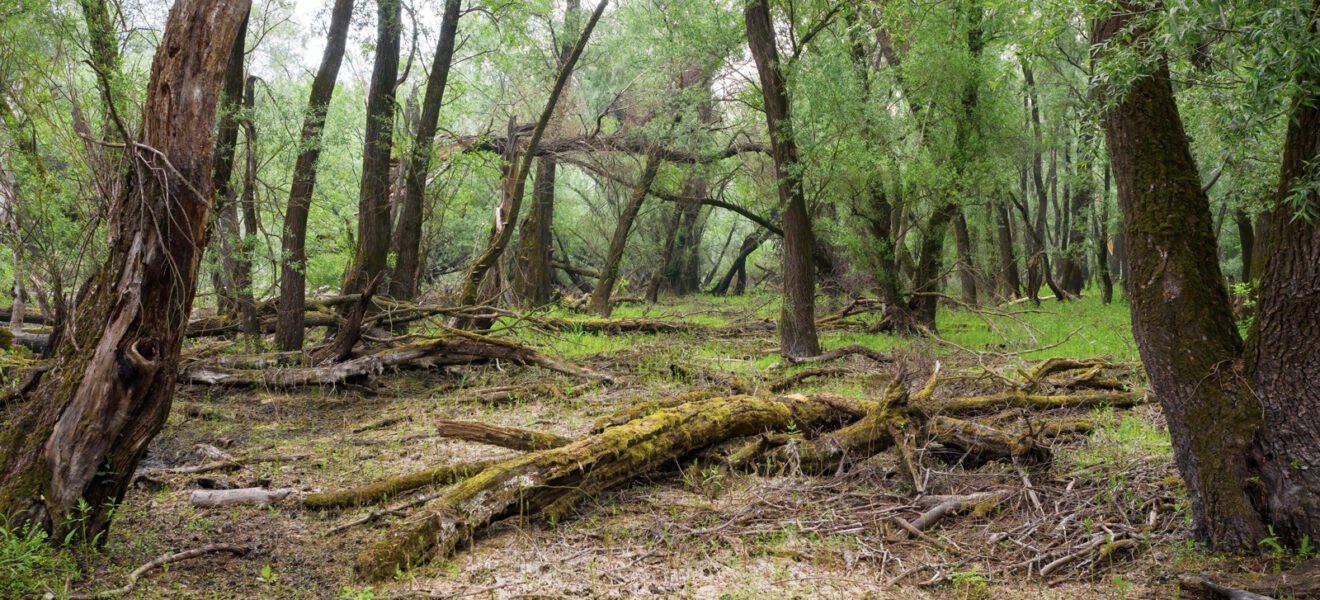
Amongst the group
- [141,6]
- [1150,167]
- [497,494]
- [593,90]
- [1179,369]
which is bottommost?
[497,494]

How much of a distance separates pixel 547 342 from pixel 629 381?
7.43 ft

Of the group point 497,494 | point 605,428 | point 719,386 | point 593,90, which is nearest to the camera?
point 497,494

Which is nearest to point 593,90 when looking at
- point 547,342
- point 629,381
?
point 547,342

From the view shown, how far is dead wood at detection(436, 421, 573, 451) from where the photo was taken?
5301mm

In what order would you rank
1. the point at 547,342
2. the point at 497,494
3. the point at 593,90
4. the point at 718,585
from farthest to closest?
the point at 593,90 → the point at 547,342 → the point at 497,494 → the point at 718,585

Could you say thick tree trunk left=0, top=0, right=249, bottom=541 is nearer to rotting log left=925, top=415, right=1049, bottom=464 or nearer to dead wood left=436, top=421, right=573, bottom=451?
dead wood left=436, top=421, right=573, bottom=451

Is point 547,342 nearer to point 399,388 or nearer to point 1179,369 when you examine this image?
point 399,388

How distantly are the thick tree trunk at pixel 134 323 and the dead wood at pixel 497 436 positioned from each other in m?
1.65

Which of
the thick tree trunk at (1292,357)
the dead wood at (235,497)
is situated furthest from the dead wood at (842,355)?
the dead wood at (235,497)

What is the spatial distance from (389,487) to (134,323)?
1950 millimetres

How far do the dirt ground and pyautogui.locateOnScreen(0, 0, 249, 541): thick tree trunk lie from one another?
431 millimetres

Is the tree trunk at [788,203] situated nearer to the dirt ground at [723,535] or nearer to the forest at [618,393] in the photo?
the forest at [618,393]

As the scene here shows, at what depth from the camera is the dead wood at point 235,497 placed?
535cm

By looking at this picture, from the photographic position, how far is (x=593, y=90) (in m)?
22.9
